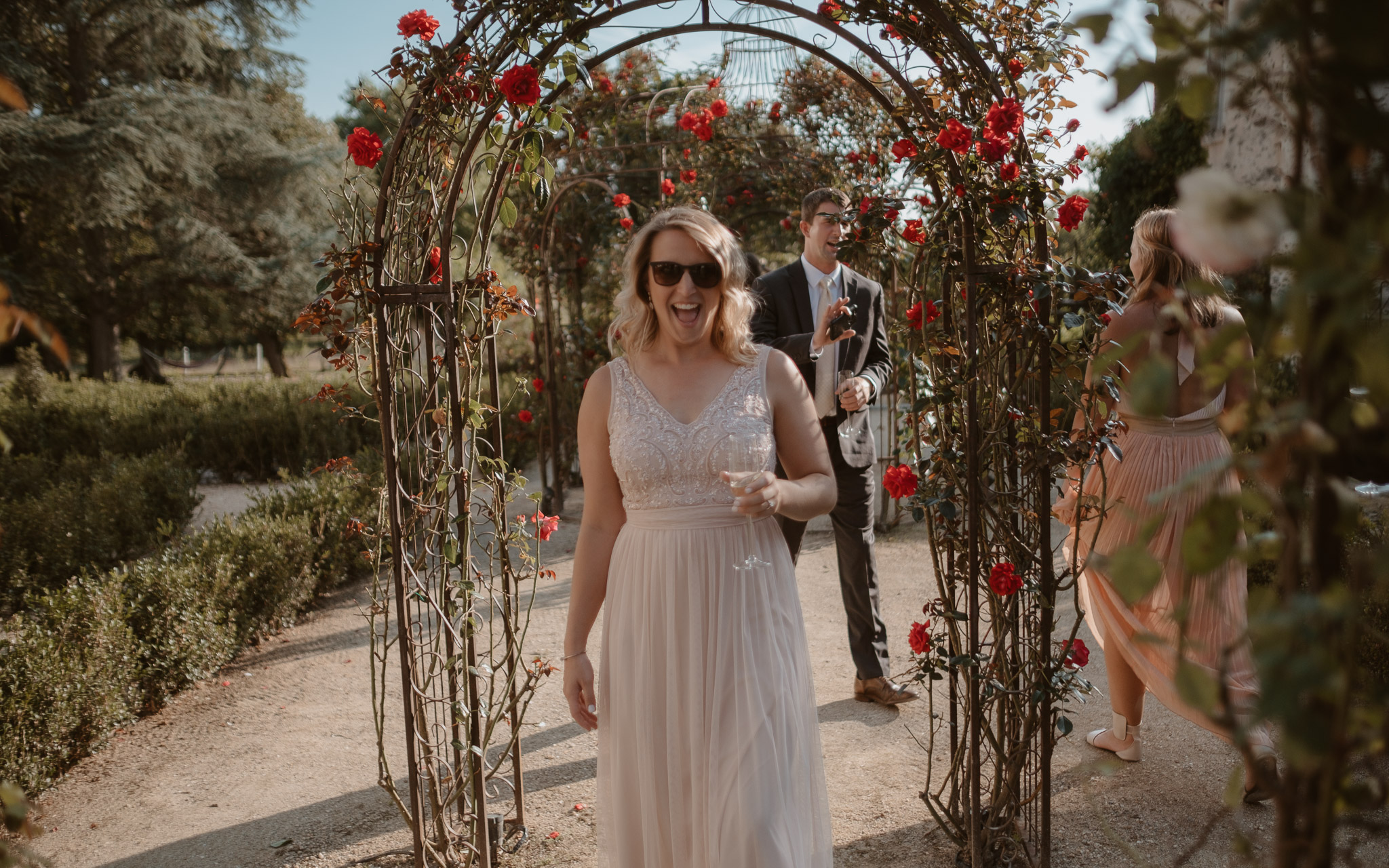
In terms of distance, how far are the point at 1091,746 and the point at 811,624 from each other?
191 centimetres

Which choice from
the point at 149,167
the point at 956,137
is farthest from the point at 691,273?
the point at 149,167

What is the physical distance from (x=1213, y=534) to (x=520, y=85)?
2.21 meters

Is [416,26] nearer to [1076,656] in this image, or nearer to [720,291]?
[720,291]

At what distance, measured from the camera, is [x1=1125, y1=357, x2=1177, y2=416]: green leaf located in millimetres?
653

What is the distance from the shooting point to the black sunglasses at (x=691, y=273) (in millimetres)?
2242

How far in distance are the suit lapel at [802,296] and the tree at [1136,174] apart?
28.8 ft

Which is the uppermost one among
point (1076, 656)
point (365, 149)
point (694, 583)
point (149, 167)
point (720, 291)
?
point (149, 167)

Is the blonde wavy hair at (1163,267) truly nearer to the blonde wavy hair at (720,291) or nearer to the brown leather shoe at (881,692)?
the blonde wavy hair at (720,291)

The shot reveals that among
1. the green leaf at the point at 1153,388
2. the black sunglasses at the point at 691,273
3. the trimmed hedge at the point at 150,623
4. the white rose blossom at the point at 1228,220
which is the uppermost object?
the black sunglasses at the point at 691,273

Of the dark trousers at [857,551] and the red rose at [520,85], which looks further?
the dark trousers at [857,551]

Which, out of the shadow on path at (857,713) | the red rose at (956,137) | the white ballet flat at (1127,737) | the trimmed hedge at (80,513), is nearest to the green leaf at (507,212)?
the red rose at (956,137)

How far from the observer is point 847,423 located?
3990 mm

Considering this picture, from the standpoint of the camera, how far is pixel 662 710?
2.20 metres

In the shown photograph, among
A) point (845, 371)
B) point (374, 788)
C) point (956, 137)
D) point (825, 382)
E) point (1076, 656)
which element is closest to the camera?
point (956, 137)
